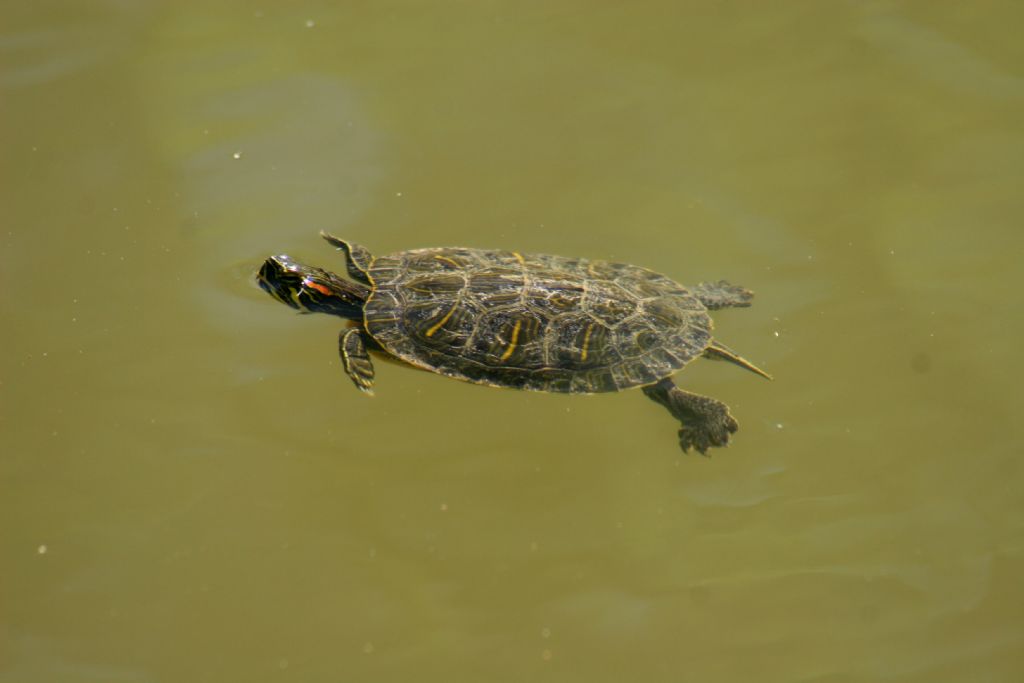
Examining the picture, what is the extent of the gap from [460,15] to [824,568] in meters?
5.62

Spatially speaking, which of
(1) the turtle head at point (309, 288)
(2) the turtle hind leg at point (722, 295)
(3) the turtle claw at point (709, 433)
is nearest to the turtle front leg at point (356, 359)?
(1) the turtle head at point (309, 288)

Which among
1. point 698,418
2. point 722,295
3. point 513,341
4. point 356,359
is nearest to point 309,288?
point 356,359

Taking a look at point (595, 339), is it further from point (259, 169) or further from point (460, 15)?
point (460, 15)

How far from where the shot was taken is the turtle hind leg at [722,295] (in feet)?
19.0

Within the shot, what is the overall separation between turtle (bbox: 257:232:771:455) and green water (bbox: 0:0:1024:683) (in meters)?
0.36

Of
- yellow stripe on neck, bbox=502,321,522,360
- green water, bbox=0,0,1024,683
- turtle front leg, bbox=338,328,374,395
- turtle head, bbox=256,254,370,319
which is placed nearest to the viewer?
green water, bbox=0,0,1024,683

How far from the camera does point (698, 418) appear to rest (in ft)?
17.4

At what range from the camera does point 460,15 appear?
749 centimetres

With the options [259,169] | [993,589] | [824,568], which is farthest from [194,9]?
[993,589]

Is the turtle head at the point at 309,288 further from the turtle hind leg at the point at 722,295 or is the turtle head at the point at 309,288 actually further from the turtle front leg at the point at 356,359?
the turtle hind leg at the point at 722,295

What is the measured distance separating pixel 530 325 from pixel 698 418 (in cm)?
128

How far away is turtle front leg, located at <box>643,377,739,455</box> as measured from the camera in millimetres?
5242

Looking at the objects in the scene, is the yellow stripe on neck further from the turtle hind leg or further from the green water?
the turtle hind leg

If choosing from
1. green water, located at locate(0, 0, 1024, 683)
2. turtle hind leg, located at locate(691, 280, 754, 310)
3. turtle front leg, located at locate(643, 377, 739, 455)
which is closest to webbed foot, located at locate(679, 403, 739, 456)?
turtle front leg, located at locate(643, 377, 739, 455)
